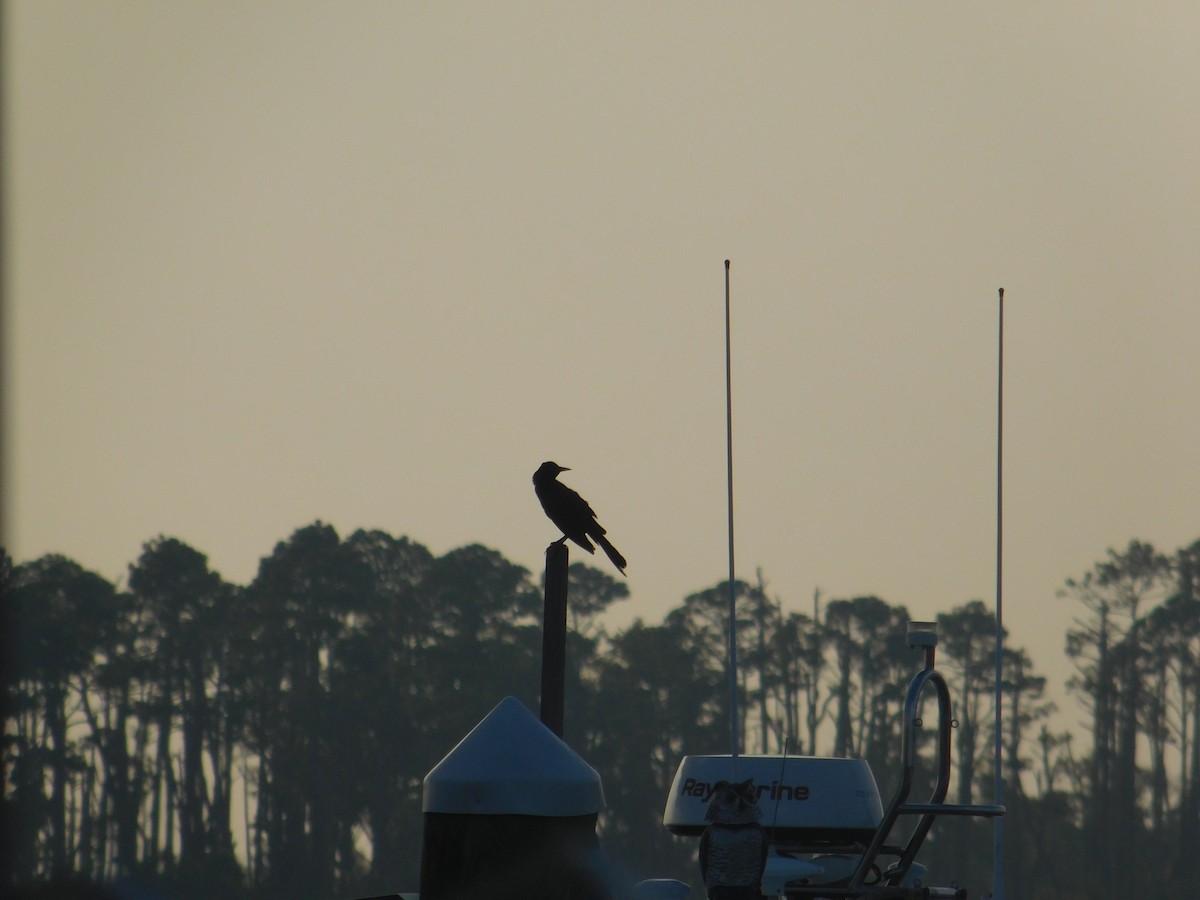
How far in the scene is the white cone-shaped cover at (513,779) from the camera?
8234 millimetres

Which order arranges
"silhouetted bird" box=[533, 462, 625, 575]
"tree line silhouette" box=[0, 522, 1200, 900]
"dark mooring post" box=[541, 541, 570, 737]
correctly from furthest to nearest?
"tree line silhouette" box=[0, 522, 1200, 900] < "silhouetted bird" box=[533, 462, 625, 575] < "dark mooring post" box=[541, 541, 570, 737]

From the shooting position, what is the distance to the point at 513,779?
27.1 ft

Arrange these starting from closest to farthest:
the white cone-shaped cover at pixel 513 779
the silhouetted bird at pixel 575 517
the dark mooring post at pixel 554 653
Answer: the white cone-shaped cover at pixel 513 779, the dark mooring post at pixel 554 653, the silhouetted bird at pixel 575 517

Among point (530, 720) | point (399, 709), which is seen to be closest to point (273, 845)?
point (399, 709)

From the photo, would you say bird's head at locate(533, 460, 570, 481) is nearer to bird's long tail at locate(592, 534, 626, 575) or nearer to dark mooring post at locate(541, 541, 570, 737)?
bird's long tail at locate(592, 534, 626, 575)

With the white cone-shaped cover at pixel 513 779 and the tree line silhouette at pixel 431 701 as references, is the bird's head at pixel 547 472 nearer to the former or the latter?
the white cone-shaped cover at pixel 513 779

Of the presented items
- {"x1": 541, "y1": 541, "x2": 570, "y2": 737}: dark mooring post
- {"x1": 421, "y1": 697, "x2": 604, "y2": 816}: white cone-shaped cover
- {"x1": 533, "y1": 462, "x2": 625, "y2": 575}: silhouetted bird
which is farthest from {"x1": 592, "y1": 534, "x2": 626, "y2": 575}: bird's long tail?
{"x1": 421, "y1": 697, "x2": 604, "y2": 816}: white cone-shaped cover

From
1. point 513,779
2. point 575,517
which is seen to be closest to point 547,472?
point 575,517

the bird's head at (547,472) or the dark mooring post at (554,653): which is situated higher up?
the bird's head at (547,472)

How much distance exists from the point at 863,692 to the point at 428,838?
89452 millimetres

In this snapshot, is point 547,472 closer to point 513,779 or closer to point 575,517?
point 575,517

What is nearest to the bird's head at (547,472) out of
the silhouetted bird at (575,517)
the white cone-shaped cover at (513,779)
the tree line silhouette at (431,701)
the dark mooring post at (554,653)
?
the silhouetted bird at (575,517)

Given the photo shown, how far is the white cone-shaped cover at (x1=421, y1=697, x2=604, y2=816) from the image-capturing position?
8.23 meters

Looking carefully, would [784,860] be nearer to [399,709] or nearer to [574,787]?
[574,787]
